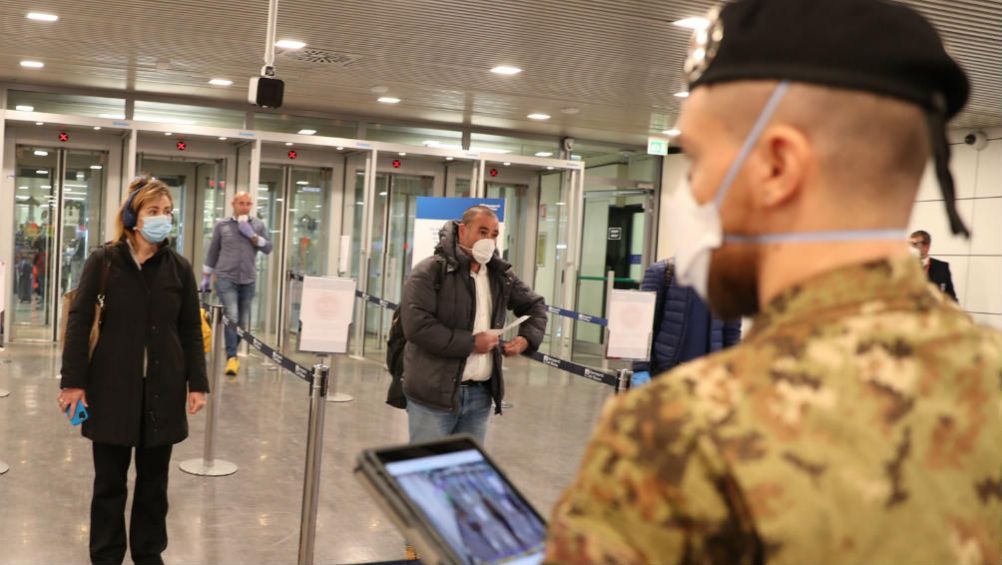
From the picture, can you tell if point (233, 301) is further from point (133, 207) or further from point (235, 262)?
point (133, 207)

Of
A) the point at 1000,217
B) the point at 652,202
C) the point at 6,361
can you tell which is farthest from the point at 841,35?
the point at 652,202

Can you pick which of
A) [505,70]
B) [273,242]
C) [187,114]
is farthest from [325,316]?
[187,114]

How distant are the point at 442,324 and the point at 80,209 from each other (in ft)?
30.9

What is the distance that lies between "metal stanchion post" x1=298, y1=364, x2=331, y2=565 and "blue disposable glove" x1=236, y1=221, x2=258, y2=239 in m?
5.79

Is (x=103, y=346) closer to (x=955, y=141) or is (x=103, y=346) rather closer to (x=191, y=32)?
(x=191, y=32)

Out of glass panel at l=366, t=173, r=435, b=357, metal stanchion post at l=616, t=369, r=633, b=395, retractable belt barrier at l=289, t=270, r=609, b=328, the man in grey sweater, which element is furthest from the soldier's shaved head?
glass panel at l=366, t=173, r=435, b=357

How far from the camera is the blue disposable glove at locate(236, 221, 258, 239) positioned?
9.75 meters

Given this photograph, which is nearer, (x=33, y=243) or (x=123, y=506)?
(x=123, y=506)

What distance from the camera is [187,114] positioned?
12.7m

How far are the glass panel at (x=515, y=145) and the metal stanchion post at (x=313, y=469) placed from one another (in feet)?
33.6

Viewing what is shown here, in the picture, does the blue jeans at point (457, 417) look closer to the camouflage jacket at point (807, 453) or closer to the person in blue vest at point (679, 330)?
the person in blue vest at point (679, 330)

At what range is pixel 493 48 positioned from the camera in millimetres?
8273

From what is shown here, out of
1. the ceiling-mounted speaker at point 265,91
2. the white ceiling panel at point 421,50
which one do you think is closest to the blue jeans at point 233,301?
the white ceiling panel at point 421,50

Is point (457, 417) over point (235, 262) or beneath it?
beneath
